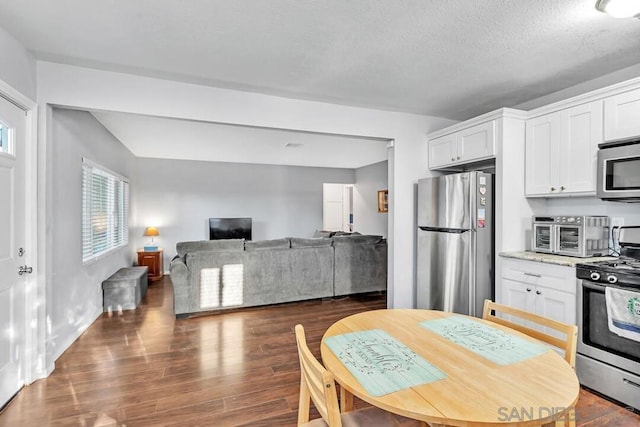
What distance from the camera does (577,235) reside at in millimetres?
2613

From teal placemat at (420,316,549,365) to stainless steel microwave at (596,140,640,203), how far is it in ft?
5.51

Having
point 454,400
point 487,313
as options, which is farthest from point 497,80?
point 454,400

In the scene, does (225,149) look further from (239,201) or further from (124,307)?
(124,307)

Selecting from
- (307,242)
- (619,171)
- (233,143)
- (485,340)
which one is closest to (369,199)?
(307,242)

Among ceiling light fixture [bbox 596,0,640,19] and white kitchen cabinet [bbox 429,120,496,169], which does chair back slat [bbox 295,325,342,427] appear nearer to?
ceiling light fixture [bbox 596,0,640,19]

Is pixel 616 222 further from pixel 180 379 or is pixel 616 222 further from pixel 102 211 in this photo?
pixel 102 211

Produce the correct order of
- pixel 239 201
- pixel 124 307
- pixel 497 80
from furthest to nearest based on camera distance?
pixel 239 201 < pixel 124 307 < pixel 497 80

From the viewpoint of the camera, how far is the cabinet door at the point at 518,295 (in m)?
2.72

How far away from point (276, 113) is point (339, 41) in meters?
1.21

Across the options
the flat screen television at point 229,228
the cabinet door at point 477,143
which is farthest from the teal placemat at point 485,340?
the flat screen television at point 229,228

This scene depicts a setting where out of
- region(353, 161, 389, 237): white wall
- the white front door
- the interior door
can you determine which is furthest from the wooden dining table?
the interior door

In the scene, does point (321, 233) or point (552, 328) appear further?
point (321, 233)

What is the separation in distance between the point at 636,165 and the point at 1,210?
434 cm

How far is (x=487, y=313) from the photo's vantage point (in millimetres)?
1827
